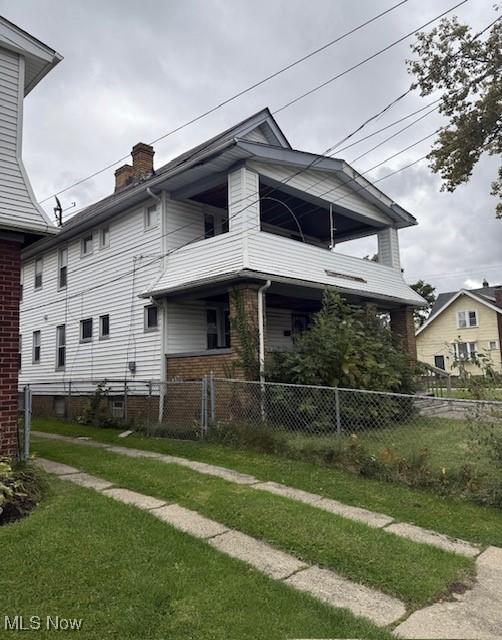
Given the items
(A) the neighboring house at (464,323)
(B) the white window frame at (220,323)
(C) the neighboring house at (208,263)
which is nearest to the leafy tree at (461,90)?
(C) the neighboring house at (208,263)

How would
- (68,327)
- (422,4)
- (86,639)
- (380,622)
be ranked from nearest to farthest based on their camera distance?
(86,639) → (380,622) → (422,4) → (68,327)

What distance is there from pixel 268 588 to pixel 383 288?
501 inches

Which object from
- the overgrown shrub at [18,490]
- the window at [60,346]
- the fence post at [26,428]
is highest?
the window at [60,346]

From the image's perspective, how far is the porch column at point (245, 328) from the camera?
10.7 meters

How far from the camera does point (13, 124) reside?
7223 millimetres

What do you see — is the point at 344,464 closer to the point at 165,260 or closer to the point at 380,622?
the point at 380,622

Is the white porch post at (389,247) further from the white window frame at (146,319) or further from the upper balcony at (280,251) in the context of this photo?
the white window frame at (146,319)

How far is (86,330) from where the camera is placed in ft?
53.0

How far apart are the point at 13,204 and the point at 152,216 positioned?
22.9 ft

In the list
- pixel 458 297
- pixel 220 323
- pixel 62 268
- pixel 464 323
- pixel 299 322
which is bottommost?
pixel 220 323

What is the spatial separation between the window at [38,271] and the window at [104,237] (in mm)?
4440

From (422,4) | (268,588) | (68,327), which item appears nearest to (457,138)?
(422,4)

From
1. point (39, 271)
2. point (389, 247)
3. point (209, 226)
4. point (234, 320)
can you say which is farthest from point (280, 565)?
point (39, 271)

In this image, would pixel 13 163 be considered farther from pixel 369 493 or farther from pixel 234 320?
pixel 369 493
